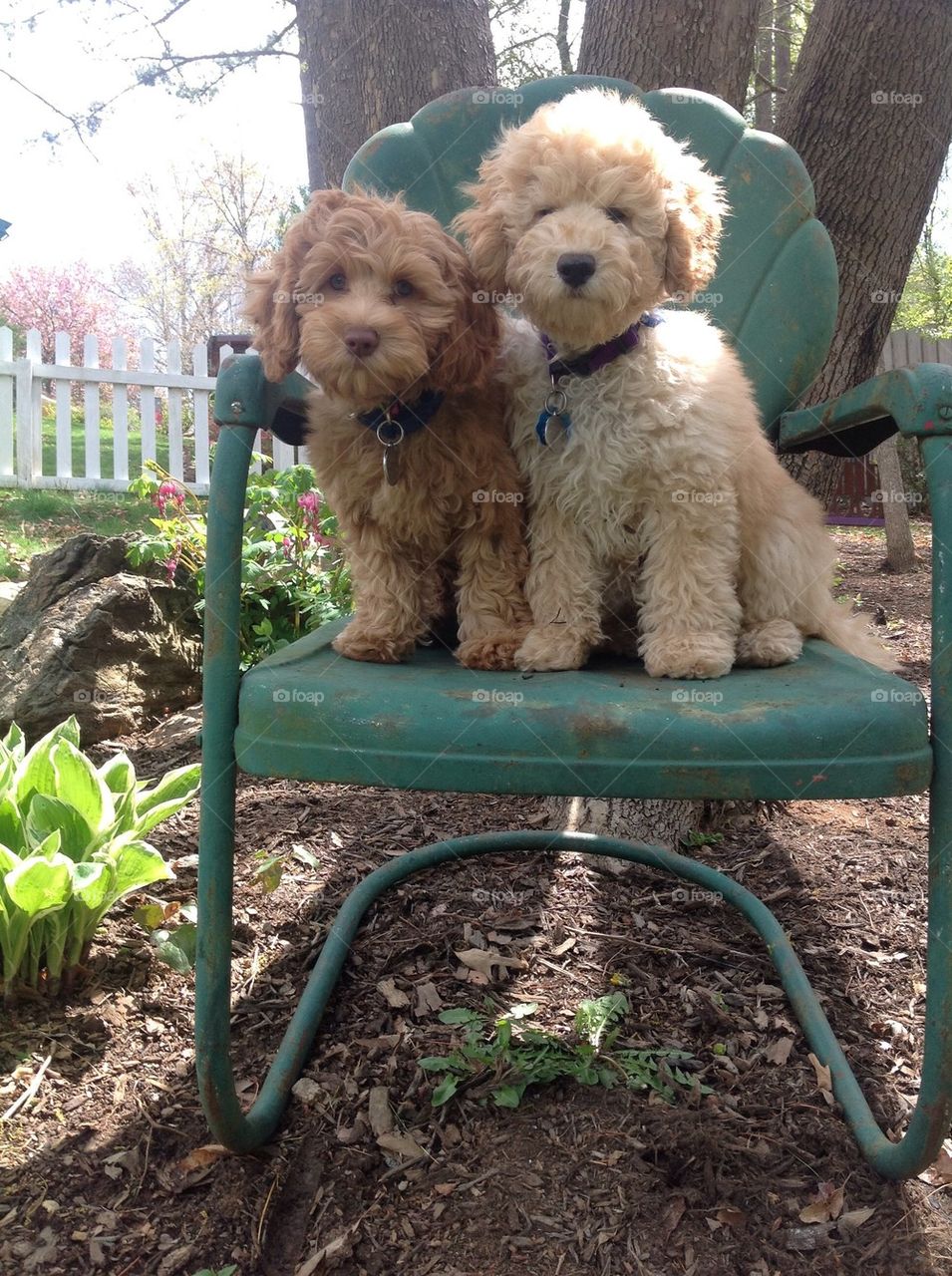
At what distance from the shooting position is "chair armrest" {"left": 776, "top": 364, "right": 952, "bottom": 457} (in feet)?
4.75

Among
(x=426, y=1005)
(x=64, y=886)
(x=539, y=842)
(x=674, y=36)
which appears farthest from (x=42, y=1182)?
(x=674, y=36)

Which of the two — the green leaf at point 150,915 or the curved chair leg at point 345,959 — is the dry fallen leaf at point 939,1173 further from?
the green leaf at point 150,915

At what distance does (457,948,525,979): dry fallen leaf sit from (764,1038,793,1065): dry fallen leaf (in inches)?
21.4

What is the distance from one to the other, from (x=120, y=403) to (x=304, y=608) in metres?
5.35

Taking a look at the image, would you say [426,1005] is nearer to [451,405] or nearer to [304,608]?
[451,405]

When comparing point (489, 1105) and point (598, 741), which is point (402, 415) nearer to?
point (598, 741)

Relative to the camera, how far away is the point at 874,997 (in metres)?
2.22

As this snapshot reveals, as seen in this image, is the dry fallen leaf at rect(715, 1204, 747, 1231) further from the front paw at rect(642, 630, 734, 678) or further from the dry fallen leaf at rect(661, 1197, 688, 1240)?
the front paw at rect(642, 630, 734, 678)

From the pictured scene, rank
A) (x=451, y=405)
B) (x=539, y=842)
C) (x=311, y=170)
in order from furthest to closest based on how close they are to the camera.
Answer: (x=311, y=170), (x=539, y=842), (x=451, y=405)

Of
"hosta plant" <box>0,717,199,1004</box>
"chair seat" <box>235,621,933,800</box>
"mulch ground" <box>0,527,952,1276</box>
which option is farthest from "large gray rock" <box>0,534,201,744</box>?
"chair seat" <box>235,621,933,800</box>

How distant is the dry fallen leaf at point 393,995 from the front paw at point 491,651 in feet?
2.66

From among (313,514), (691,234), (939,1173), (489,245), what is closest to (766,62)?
(313,514)

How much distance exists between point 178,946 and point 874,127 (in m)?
2.95

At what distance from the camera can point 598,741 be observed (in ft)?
4.47
